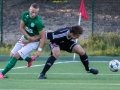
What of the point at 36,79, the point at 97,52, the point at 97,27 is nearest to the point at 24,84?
the point at 36,79

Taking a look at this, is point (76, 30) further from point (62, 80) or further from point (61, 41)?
point (62, 80)

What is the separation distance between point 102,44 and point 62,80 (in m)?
10.8

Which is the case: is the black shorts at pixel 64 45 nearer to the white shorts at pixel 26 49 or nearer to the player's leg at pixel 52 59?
the player's leg at pixel 52 59

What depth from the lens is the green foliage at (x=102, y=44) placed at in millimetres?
24109

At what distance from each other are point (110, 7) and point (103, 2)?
998 millimetres

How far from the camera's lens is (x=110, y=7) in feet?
109

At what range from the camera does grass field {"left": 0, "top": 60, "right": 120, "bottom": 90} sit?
12.4 meters

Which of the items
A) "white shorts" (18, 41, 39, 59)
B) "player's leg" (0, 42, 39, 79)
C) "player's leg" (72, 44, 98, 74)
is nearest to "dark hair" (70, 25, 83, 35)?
"player's leg" (72, 44, 98, 74)

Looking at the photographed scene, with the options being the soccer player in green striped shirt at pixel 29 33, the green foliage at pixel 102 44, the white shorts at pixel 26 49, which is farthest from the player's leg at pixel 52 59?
the green foliage at pixel 102 44

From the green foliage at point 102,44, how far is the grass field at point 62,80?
5.51 meters

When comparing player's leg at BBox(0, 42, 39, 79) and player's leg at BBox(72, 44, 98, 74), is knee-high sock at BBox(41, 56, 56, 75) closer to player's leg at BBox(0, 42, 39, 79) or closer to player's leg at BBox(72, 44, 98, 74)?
player's leg at BBox(0, 42, 39, 79)

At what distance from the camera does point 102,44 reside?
25.0m

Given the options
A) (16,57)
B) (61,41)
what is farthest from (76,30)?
(16,57)

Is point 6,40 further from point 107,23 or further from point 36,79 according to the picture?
point 36,79
